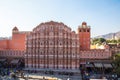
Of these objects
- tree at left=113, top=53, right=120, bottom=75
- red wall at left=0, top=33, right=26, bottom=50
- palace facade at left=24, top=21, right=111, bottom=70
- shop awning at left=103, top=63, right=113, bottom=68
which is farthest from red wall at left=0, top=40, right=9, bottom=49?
tree at left=113, top=53, right=120, bottom=75

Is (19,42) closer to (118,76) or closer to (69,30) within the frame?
(69,30)

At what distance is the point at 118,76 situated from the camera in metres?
42.6

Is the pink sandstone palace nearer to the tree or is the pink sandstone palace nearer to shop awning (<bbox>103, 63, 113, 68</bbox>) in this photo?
shop awning (<bbox>103, 63, 113, 68</bbox>)

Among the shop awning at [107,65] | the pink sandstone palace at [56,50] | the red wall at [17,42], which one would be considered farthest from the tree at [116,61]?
the red wall at [17,42]

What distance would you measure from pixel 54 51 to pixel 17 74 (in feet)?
30.4

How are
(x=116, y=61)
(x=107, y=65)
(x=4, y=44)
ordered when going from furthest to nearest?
(x=4, y=44) → (x=107, y=65) → (x=116, y=61)

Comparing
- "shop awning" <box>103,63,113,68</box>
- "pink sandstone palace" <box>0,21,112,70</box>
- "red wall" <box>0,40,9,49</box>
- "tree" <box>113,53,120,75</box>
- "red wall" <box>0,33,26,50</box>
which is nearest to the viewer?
"tree" <box>113,53,120,75</box>

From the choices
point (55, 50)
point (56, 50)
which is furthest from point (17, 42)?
point (56, 50)

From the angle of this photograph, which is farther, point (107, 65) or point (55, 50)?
point (55, 50)

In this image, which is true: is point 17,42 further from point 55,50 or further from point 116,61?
point 116,61

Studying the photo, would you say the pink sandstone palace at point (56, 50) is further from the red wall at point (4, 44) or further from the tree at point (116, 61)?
the red wall at point (4, 44)

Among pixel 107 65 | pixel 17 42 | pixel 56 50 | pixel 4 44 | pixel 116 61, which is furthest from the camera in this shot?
pixel 4 44

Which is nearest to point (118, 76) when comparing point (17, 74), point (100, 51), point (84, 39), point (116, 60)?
point (116, 60)

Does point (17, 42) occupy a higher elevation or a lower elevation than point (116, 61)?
higher
